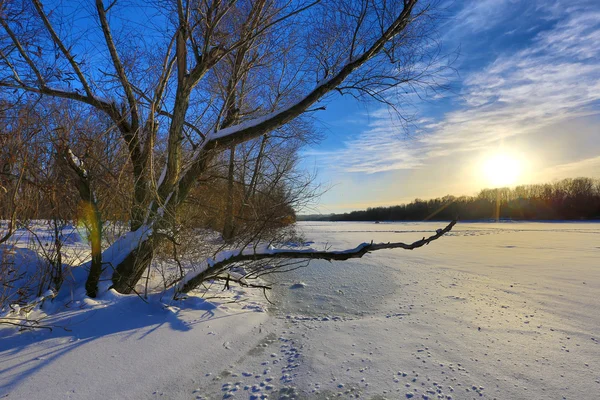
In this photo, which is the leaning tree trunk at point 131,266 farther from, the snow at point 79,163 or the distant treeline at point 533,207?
the distant treeline at point 533,207

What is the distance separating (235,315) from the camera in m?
3.73

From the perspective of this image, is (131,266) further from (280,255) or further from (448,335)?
(448,335)

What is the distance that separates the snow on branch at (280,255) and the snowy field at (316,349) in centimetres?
35

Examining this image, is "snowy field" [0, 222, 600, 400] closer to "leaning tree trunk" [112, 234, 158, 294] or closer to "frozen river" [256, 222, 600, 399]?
"frozen river" [256, 222, 600, 399]

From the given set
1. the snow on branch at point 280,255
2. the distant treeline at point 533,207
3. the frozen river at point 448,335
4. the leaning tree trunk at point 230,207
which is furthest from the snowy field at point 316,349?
the distant treeline at point 533,207

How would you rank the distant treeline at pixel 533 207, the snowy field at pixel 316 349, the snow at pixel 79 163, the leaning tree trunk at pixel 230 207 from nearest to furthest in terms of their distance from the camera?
the snowy field at pixel 316 349, the snow at pixel 79 163, the leaning tree trunk at pixel 230 207, the distant treeline at pixel 533 207

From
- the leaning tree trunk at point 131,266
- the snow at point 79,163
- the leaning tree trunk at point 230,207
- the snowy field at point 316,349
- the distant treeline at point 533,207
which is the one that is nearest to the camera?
the snowy field at point 316,349

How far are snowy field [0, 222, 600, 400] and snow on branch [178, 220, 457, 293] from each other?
35 cm

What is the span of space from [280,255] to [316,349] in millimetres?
1145

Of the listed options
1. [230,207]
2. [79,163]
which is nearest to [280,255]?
[79,163]

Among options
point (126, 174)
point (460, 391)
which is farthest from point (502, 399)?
point (126, 174)

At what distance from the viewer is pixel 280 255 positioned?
3.67 metres

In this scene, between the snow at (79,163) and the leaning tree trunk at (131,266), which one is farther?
the leaning tree trunk at (131,266)

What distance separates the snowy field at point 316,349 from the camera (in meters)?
2.15
